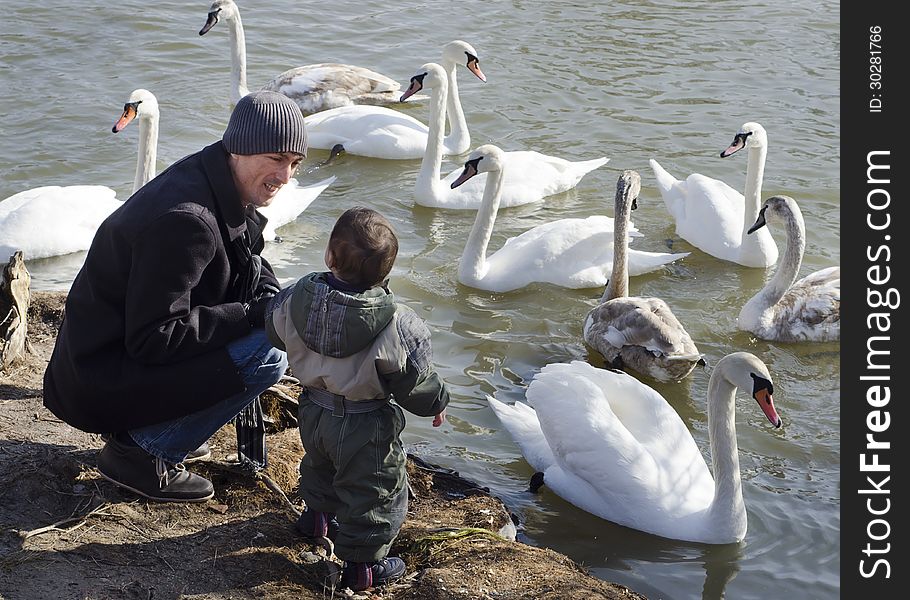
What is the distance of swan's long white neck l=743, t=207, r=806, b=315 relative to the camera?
27.2ft

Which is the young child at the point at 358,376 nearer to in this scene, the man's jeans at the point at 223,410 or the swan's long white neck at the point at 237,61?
the man's jeans at the point at 223,410

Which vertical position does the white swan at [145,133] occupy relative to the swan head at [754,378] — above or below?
above

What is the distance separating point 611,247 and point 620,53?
20.2 ft

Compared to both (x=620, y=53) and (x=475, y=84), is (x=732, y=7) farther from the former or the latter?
(x=475, y=84)

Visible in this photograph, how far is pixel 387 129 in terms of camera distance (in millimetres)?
11766

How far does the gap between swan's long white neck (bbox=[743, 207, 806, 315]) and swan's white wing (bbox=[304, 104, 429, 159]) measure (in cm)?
460

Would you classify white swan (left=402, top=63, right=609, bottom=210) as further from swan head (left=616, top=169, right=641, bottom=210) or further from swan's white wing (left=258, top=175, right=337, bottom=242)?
swan head (left=616, top=169, right=641, bottom=210)

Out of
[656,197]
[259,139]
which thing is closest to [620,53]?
[656,197]

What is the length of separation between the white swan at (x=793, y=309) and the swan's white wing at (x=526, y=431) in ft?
7.57

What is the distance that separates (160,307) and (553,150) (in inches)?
327

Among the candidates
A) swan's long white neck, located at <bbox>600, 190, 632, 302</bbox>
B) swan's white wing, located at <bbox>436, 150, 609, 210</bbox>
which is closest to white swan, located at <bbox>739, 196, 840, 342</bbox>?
swan's long white neck, located at <bbox>600, 190, 632, 302</bbox>

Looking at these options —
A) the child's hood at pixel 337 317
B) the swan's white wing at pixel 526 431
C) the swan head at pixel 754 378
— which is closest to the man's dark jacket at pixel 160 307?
the child's hood at pixel 337 317

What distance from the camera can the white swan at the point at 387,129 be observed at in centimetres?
1173

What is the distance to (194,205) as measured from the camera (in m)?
4.16
